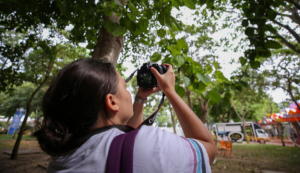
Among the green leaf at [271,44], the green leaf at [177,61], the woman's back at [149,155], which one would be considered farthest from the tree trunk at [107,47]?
the green leaf at [271,44]

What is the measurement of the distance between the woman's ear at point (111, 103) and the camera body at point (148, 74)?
37cm

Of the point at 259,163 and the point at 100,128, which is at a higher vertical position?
the point at 100,128

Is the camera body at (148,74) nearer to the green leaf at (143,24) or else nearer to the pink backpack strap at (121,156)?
the pink backpack strap at (121,156)

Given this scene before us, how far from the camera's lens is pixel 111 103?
838 mm

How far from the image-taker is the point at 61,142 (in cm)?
67

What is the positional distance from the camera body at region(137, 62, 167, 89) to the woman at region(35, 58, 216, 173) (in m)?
0.11

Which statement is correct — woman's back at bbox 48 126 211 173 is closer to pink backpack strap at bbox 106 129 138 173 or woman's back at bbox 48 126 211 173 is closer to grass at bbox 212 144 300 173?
pink backpack strap at bbox 106 129 138 173

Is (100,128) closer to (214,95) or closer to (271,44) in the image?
(214,95)

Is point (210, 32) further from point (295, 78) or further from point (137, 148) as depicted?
point (137, 148)

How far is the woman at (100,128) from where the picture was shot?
573 mm

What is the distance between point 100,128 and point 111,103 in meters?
0.14

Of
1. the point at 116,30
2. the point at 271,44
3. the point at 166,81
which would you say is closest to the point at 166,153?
the point at 166,81

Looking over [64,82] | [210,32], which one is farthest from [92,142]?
[210,32]

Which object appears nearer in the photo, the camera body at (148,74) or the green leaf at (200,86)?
the camera body at (148,74)
